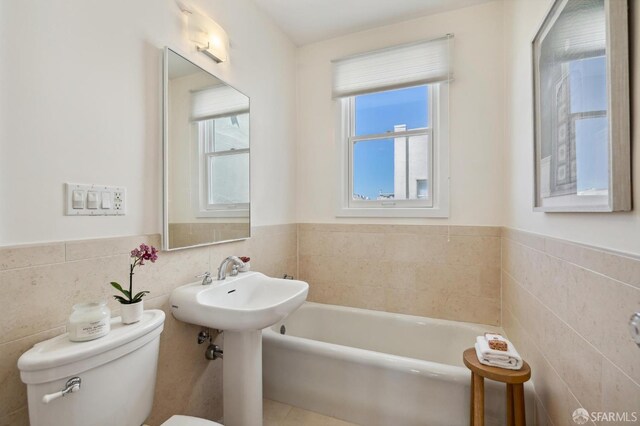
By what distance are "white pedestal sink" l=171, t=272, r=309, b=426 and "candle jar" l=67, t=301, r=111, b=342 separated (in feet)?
1.29

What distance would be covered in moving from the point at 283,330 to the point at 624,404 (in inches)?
73.0

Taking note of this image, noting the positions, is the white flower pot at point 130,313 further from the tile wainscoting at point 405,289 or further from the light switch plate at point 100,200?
the light switch plate at point 100,200

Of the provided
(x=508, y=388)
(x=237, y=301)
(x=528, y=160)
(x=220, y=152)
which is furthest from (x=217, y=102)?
(x=508, y=388)

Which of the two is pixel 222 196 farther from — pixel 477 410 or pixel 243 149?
pixel 477 410

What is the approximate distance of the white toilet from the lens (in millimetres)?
750

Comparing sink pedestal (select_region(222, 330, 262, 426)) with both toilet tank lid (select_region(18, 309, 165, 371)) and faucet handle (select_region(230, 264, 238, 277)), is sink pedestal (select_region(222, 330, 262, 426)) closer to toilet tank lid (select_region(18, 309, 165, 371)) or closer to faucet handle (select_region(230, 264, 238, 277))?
faucet handle (select_region(230, 264, 238, 277))

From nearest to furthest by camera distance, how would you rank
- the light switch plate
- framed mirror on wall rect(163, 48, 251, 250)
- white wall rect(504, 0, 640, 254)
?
white wall rect(504, 0, 640, 254), the light switch plate, framed mirror on wall rect(163, 48, 251, 250)

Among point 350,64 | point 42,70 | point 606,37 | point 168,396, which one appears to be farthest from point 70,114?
point 350,64

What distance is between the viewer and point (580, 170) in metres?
0.94

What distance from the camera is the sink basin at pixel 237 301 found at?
1.19 metres

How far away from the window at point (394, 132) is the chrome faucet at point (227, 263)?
3.40 ft

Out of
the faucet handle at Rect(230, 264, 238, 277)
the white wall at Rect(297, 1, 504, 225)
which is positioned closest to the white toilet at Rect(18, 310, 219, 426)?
the faucet handle at Rect(230, 264, 238, 277)

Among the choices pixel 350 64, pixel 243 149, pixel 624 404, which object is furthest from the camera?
pixel 350 64

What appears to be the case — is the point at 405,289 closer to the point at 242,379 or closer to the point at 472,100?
the point at 242,379
